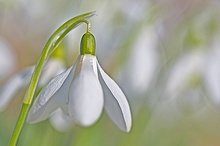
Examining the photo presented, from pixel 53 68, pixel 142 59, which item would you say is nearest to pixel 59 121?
pixel 53 68

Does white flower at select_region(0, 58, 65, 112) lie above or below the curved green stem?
above

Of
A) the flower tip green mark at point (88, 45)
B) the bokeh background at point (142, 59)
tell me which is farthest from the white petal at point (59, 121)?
the flower tip green mark at point (88, 45)

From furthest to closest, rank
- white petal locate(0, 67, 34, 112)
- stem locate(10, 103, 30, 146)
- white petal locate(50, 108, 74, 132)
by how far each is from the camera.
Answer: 1. white petal locate(50, 108, 74, 132)
2. white petal locate(0, 67, 34, 112)
3. stem locate(10, 103, 30, 146)

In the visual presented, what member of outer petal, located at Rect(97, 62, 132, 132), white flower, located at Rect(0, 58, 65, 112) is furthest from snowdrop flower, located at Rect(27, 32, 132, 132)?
white flower, located at Rect(0, 58, 65, 112)

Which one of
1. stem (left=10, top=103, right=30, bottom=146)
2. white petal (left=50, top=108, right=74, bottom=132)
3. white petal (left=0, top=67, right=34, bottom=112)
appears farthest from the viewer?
white petal (left=50, top=108, right=74, bottom=132)

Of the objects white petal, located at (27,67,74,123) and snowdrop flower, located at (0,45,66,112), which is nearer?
white petal, located at (27,67,74,123)

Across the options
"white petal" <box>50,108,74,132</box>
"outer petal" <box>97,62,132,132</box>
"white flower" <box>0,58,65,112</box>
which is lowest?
"outer petal" <box>97,62,132,132</box>

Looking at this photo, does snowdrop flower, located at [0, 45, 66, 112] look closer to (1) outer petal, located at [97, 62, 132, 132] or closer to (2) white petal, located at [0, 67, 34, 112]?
(2) white petal, located at [0, 67, 34, 112]

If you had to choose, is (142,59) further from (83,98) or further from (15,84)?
(83,98)

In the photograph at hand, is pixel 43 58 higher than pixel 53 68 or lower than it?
lower
